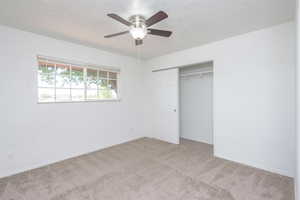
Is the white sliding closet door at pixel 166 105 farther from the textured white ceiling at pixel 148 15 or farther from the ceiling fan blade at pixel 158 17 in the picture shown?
the ceiling fan blade at pixel 158 17

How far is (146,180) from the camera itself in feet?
7.07

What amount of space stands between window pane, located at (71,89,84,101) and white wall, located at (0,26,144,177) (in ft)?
0.50

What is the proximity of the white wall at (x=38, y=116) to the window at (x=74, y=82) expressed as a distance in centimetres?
16

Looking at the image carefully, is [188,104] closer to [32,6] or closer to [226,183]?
[226,183]

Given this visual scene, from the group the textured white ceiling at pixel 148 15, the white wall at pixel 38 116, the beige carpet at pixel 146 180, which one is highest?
the textured white ceiling at pixel 148 15

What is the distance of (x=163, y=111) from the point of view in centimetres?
408

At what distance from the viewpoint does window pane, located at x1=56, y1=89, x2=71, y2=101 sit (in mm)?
2899

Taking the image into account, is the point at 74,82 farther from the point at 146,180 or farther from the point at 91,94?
the point at 146,180

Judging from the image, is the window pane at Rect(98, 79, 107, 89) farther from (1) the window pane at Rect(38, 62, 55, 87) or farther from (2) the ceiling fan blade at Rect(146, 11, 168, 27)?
(2) the ceiling fan blade at Rect(146, 11, 168, 27)

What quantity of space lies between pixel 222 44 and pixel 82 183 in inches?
138

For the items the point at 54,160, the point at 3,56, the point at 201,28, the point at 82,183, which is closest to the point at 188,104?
the point at 201,28

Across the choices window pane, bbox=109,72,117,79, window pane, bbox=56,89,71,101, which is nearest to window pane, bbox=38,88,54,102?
window pane, bbox=56,89,71,101

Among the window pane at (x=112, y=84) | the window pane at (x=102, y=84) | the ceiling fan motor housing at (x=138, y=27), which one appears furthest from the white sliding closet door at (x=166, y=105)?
the ceiling fan motor housing at (x=138, y=27)

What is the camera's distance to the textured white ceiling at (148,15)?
1.76 meters
